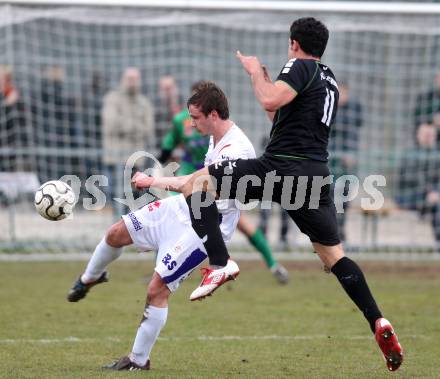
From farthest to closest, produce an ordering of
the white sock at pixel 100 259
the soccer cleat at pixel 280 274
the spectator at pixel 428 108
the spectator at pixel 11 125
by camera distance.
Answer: the spectator at pixel 428 108, the spectator at pixel 11 125, the soccer cleat at pixel 280 274, the white sock at pixel 100 259

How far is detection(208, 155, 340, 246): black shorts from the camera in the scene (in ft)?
21.7

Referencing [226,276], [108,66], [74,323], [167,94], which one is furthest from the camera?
[108,66]

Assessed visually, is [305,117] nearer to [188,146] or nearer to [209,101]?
[209,101]

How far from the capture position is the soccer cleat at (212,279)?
21.1ft

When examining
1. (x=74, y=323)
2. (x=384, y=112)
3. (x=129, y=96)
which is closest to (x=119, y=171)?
(x=129, y=96)

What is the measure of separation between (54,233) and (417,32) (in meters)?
6.20

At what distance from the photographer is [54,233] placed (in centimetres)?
1447

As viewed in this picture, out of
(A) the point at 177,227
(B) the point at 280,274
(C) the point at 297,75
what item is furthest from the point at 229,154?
(B) the point at 280,274

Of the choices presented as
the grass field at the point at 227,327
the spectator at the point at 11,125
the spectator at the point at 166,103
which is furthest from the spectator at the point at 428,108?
the spectator at the point at 11,125

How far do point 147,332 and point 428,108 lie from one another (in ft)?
28.7

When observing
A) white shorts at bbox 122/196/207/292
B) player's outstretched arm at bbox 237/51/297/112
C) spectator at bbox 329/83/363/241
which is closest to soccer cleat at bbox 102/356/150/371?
white shorts at bbox 122/196/207/292

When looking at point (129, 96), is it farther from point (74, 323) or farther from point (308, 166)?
point (308, 166)

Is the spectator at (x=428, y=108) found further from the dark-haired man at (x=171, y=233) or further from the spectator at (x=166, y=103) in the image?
the dark-haired man at (x=171, y=233)

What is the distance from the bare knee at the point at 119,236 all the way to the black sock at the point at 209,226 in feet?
2.21
